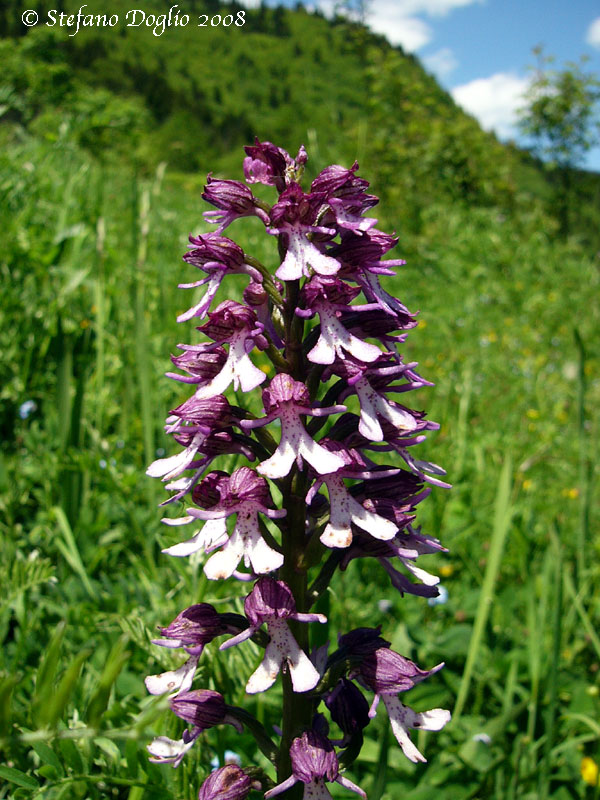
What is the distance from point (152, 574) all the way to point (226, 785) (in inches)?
43.4

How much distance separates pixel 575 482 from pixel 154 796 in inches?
142

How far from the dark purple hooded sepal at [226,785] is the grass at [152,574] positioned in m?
0.08

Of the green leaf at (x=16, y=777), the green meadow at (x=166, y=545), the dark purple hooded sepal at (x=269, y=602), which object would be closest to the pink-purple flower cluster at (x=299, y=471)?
the dark purple hooded sepal at (x=269, y=602)

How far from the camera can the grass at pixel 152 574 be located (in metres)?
1.50

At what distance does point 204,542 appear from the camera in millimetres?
1215

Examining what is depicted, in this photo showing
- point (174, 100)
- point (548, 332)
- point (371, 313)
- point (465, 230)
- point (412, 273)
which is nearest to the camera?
point (371, 313)

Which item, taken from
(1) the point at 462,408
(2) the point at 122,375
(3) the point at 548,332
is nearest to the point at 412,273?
(3) the point at 548,332

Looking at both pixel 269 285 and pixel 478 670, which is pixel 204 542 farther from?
pixel 478 670

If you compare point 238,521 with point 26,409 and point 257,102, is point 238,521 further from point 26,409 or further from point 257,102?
point 257,102

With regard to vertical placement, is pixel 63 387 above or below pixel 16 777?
above

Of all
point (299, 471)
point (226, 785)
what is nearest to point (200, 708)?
point (226, 785)

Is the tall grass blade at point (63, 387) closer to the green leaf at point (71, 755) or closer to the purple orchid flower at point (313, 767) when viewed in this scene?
the green leaf at point (71, 755)

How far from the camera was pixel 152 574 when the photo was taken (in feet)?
7.47

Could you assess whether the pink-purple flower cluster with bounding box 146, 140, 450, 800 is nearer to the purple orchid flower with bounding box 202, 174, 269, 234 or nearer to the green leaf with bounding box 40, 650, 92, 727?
the purple orchid flower with bounding box 202, 174, 269, 234
